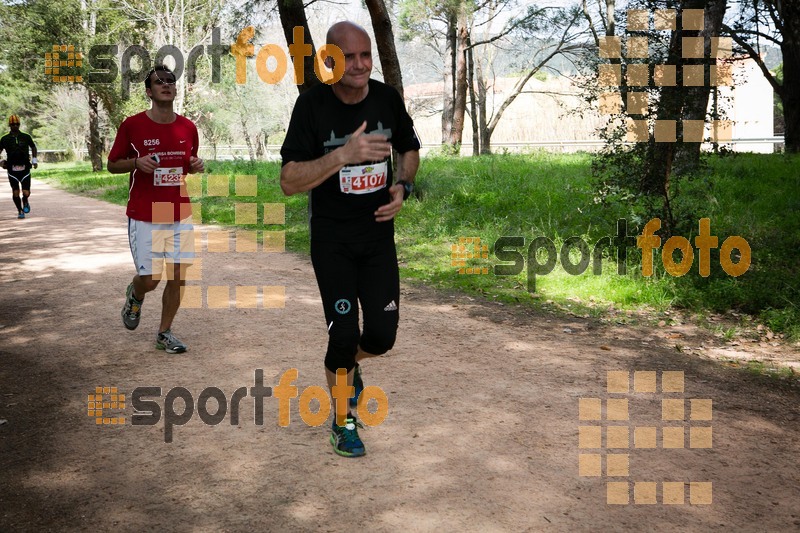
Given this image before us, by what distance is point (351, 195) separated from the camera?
12.9ft

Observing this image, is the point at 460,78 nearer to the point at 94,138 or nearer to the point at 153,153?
the point at 94,138

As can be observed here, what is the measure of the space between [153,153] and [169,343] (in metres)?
1.63

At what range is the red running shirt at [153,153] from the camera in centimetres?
587

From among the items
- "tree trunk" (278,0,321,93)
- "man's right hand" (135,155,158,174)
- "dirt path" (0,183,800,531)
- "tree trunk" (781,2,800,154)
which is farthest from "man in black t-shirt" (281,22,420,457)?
"tree trunk" (781,2,800,154)

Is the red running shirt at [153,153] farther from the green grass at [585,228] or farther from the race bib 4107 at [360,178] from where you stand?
the green grass at [585,228]

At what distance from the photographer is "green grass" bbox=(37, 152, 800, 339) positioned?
7938mm

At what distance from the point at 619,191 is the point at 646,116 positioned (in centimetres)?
103

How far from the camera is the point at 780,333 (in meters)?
6.89

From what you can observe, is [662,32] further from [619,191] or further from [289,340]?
[289,340]

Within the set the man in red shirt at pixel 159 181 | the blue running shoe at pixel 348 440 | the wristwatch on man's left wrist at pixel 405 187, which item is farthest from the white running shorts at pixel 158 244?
the wristwatch on man's left wrist at pixel 405 187

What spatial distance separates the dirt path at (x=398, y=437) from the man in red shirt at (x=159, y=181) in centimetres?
74

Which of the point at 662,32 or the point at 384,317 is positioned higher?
the point at 662,32

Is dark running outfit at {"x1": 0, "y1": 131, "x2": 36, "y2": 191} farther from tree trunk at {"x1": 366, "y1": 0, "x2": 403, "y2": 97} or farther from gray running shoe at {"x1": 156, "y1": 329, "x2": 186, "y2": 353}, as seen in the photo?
gray running shoe at {"x1": 156, "y1": 329, "x2": 186, "y2": 353}

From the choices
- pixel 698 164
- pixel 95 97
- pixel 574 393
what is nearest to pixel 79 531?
pixel 574 393
